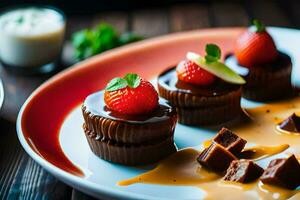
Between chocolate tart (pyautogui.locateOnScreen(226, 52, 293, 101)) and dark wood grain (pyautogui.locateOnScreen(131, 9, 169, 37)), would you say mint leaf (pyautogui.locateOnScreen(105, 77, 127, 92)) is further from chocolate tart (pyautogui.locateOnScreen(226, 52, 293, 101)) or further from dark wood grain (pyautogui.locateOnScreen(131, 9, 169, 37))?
dark wood grain (pyautogui.locateOnScreen(131, 9, 169, 37))

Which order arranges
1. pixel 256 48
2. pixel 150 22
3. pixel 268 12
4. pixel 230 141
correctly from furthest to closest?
1. pixel 268 12
2. pixel 150 22
3. pixel 256 48
4. pixel 230 141

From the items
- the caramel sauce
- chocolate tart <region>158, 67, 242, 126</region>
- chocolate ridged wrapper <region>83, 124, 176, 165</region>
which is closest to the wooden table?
chocolate ridged wrapper <region>83, 124, 176, 165</region>

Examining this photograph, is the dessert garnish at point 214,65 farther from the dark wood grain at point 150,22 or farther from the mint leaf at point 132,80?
the dark wood grain at point 150,22

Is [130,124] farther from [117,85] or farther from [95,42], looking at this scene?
[95,42]

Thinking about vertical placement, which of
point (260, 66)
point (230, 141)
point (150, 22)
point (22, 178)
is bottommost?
point (22, 178)

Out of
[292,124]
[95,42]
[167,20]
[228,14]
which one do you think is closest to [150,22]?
[167,20]

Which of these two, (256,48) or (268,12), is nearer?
(256,48)

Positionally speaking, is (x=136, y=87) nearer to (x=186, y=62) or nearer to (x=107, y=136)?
(x=107, y=136)

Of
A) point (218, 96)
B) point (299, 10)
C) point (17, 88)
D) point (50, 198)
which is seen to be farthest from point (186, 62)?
point (299, 10)
